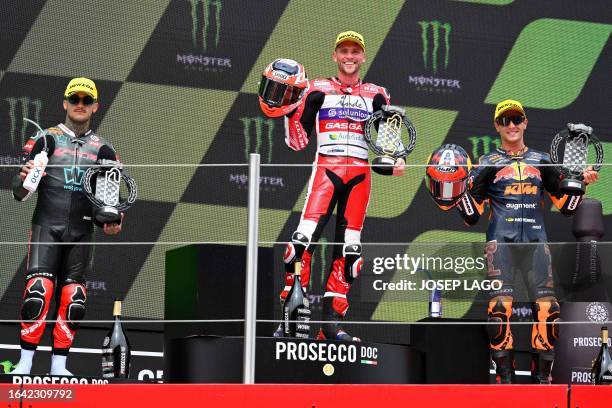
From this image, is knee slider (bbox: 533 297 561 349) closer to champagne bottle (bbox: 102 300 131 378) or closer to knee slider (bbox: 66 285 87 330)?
champagne bottle (bbox: 102 300 131 378)

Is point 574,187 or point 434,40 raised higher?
point 434,40

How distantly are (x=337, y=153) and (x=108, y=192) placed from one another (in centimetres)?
120

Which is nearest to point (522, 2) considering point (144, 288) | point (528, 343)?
point (528, 343)

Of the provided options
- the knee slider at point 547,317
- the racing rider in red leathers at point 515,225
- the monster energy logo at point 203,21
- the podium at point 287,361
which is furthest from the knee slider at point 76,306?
the monster energy logo at point 203,21

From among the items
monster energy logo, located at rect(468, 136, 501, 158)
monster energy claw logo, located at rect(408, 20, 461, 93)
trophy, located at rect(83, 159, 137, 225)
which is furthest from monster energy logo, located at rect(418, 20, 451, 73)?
trophy, located at rect(83, 159, 137, 225)

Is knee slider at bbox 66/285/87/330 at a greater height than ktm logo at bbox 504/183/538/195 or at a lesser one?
lesser

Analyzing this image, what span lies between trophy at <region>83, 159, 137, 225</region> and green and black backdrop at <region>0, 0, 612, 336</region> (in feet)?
4.55

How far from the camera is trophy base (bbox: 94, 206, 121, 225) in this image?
247 inches

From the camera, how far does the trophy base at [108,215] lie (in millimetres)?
6277

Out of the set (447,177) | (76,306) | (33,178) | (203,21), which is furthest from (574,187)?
(203,21)

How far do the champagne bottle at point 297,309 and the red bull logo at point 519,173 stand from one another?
1.20 m

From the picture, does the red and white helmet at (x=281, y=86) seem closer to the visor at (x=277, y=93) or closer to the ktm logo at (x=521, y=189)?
the visor at (x=277, y=93)

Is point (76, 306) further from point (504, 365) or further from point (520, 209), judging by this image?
point (520, 209)

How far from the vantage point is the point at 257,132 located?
28.2ft
